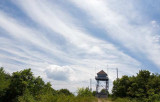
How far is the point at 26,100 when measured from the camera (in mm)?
22547

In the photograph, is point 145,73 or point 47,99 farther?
point 145,73

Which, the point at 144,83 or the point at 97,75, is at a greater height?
the point at 97,75

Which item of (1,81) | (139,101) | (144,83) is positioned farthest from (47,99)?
(144,83)

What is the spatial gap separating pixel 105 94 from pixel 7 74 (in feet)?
89.8

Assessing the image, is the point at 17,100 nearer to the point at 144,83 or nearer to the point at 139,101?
the point at 139,101

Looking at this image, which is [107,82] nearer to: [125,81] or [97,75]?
[97,75]

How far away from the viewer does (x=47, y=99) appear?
39.6ft

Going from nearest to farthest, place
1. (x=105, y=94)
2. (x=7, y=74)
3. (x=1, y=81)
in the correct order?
(x=1, y=81), (x=7, y=74), (x=105, y=94)

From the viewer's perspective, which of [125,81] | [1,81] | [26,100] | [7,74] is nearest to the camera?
[1,81]

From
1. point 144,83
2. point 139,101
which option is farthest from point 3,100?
point 144,83

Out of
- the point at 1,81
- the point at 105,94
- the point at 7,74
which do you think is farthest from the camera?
the point at 105,94

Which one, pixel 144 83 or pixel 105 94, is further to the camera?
pixel 105 94

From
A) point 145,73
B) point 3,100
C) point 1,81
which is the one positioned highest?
point 145,73

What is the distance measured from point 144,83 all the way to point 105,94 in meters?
21.9
